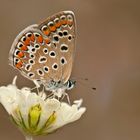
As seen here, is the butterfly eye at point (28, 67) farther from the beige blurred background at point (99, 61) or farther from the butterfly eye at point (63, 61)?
the beige blurred background at point (99, 61)

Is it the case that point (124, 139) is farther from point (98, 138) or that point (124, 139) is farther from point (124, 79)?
point (124, 79)

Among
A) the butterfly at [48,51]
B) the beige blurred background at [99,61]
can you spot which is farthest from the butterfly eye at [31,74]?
the beige blurred background at [99,61]

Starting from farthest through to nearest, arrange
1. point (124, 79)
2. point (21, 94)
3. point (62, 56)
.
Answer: point (124, 79) < point (62, 56) < point (21, 94)

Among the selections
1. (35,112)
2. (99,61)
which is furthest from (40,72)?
(99,61)

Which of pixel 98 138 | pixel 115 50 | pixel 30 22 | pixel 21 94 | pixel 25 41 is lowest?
pixel 98 138

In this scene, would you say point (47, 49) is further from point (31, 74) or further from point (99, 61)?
point (99, 61)

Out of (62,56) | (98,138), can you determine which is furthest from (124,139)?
(62,56)
